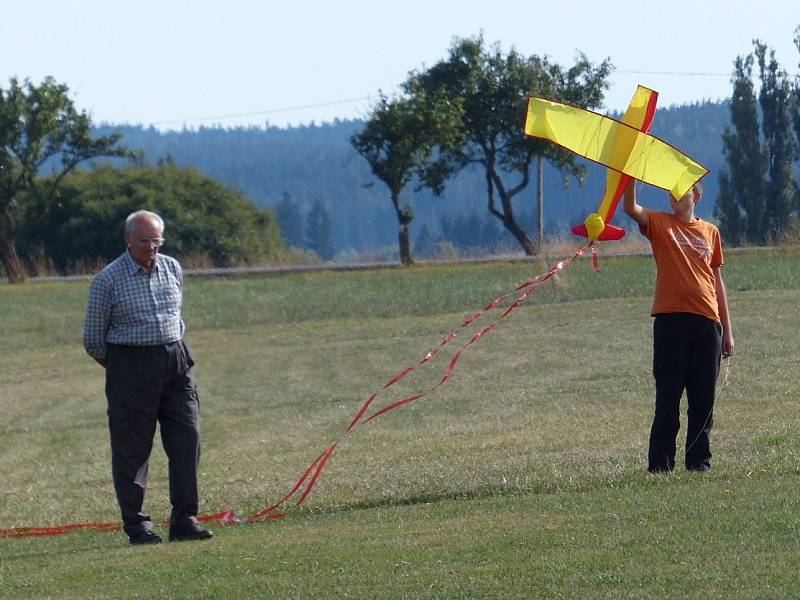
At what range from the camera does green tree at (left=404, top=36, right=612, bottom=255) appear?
5638cm

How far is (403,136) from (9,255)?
14.8 metres

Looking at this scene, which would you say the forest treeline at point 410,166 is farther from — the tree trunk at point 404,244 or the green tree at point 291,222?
the green tree at point 291,222

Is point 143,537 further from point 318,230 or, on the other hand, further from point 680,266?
point 318,230

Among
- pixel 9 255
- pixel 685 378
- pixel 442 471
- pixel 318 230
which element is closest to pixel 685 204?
pixel 685 378

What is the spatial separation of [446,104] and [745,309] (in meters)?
28.6

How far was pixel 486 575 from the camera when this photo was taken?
21.1 ft

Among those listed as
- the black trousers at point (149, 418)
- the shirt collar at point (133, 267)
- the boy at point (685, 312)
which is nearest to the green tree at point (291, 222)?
the boy at point (685, 312)

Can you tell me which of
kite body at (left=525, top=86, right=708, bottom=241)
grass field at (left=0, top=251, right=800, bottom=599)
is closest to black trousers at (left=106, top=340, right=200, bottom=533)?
grass field at (left=0, top=251, right=800, bottom=599)

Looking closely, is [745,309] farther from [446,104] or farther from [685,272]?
[446,104]

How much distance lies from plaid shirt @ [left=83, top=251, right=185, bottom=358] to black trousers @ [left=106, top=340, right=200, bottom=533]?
0.08 meters

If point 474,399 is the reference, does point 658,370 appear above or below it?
A: above

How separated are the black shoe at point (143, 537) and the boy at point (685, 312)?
132 inches

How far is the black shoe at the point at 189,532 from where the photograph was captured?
8695 mm

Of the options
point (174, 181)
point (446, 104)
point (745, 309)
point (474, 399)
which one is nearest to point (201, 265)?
point (446, 104)
